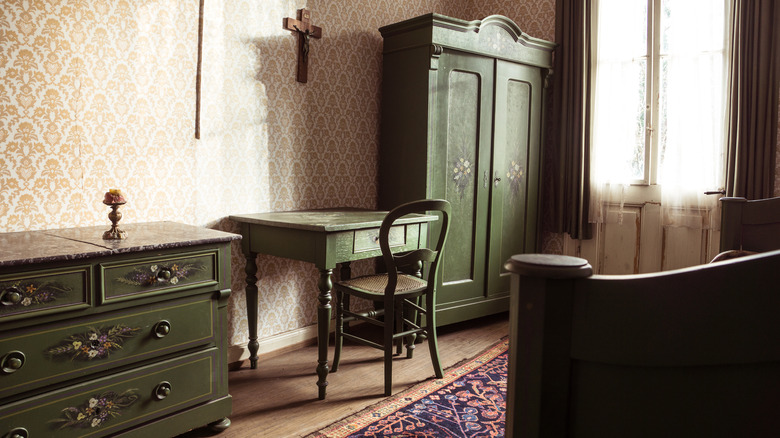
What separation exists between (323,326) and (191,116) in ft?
3.94

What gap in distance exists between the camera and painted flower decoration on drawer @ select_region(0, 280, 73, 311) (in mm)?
1636

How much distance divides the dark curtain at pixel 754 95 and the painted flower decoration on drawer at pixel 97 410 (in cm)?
342

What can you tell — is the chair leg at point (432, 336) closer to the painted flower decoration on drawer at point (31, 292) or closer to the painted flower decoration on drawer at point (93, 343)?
the painted flower decoration on drawer at point (93, 343)

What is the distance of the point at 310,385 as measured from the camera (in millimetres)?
2750

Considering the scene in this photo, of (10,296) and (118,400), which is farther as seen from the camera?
(118,400)

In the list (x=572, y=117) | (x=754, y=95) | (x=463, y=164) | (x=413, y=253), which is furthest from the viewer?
(x=572, y=117)

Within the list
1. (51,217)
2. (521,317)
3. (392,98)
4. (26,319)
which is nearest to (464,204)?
(392,98)

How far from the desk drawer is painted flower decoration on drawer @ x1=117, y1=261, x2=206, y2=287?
792mm

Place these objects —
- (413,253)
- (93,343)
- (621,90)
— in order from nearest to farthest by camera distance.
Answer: (93,343) → (413,253) → (621,90)

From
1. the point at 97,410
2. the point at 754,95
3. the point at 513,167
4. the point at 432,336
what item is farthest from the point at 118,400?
the point at 754,95

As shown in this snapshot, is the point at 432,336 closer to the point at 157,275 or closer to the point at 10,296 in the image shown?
the point at 157,275

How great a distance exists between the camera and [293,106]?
3.18 metres

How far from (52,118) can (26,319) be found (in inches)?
37.0

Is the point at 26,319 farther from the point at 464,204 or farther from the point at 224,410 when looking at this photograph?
the point at 464,204
